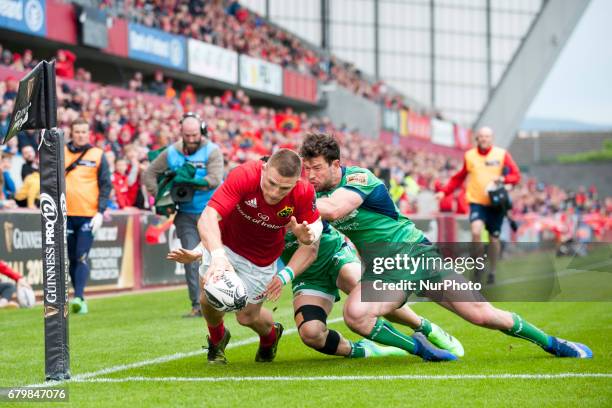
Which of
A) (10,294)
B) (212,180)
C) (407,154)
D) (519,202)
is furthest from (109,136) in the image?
(407,154)

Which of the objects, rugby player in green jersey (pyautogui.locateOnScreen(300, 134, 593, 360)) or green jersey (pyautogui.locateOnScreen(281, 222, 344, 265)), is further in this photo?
green jersey (pyautogui.locateOnScreen(281, 222, 344, 265))

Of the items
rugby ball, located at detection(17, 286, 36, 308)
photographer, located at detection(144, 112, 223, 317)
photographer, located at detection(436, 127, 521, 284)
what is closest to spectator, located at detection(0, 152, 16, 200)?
rugby ball, located at detection(17, 286, 36, 308)

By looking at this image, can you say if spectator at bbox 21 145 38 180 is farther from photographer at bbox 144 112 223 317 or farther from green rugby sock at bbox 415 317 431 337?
green rugby sock at bbox 415 317 431 337

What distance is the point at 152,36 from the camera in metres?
29.2

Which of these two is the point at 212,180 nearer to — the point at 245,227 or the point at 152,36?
the point at 245,227

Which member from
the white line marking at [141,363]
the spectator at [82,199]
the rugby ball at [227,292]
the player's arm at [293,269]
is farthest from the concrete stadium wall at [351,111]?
the rugby ball at [227,292]

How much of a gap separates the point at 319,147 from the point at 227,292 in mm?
1211

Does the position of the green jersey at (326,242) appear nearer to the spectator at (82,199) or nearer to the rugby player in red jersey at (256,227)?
the rugby player in red jersey at (256,227)

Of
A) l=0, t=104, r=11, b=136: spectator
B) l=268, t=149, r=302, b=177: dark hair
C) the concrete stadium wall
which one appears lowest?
l=268, t=149, r=302, b=177: dark hair

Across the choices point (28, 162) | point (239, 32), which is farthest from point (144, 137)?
point (239, 32)

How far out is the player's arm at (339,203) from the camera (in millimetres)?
7281

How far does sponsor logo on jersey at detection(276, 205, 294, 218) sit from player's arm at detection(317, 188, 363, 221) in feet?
1.04

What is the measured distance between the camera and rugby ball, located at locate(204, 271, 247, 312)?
670cm

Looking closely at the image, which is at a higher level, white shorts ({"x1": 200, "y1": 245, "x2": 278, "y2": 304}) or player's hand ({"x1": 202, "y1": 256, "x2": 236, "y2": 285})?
player's hand ({"x1": 202, "y1": 256, "x2": 236, "y2": 285})
